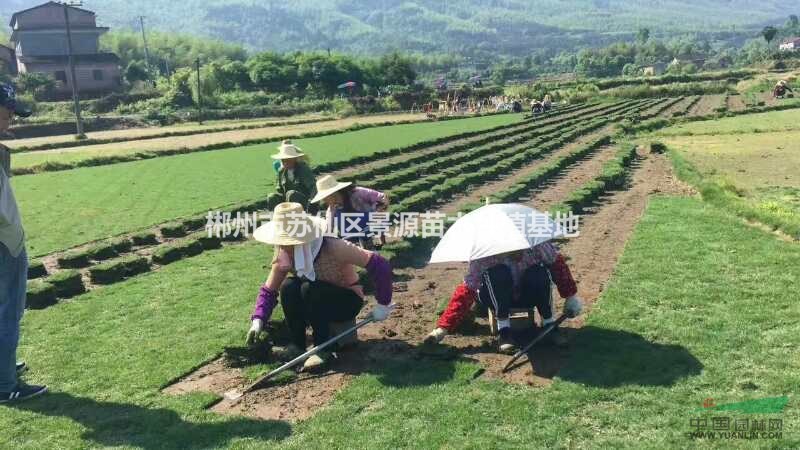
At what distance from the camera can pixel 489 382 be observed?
6109 mm

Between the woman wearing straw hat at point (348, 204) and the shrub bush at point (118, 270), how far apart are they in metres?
4.11

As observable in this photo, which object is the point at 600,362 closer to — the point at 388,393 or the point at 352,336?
the point at 388,393

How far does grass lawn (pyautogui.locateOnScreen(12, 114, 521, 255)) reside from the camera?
15.9m

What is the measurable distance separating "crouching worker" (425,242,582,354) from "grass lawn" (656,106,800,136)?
87.1ft

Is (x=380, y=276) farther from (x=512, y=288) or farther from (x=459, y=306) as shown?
(x=512, y=288)

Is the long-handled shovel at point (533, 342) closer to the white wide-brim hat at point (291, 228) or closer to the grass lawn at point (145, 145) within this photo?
the white wide-brim hat at point (291, 228)

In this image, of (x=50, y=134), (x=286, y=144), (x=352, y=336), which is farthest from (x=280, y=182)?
(x=50, y=134)

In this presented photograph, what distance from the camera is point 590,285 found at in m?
8.83

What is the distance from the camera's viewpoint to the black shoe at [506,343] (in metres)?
6.62

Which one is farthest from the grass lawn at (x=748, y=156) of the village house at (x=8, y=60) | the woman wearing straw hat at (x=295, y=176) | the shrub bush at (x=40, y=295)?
the village house at (x=8, y=60)

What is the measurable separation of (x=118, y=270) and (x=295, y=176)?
11.3ft

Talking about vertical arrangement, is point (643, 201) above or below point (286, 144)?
below

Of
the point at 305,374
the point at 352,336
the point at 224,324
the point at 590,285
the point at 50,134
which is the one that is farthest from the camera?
the point at 50,134

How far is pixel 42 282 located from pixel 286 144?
426 cm
